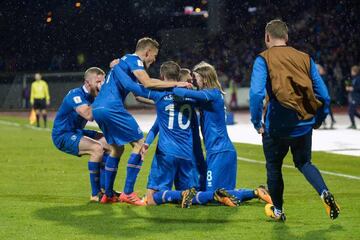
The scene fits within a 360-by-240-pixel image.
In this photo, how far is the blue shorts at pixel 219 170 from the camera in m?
10.6

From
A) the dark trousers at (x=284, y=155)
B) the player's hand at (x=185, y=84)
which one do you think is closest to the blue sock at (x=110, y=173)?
the player's hand at (x=185, y=84)

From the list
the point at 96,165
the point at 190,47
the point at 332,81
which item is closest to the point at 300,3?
the point at 190,47

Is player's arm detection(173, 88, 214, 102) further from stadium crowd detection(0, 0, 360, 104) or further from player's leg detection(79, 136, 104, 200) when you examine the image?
stadium crowd detection(0, 0, 360, 104)

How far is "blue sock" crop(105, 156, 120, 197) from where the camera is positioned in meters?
10.9

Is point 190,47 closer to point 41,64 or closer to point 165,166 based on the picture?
point 41,64

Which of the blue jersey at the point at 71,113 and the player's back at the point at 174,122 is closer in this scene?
the player's back at the point at 174,122

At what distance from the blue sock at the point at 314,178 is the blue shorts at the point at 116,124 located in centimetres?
252

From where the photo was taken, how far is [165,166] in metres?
10.7

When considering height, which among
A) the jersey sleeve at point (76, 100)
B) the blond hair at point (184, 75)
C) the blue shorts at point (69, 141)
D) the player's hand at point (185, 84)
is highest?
the blond hair at point (184, 75)

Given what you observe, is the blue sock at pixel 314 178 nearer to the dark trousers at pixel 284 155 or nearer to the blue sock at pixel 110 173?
the dark trousers at pixel 284 155

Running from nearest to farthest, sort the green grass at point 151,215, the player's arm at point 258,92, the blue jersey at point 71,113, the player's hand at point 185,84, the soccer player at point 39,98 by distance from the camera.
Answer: the player's arm at point 258,92, the green grass at point 151,215, the player's hand at point 185,84, the blue jersey at point 71,113, the soccer player at point 39,98

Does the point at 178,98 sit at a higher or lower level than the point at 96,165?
higher

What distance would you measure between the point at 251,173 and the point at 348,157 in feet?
11.1

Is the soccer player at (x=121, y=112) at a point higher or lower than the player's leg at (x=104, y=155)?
higher
